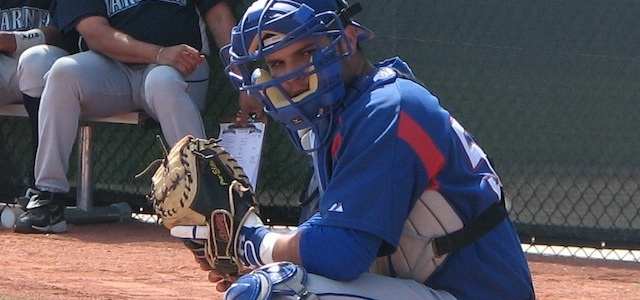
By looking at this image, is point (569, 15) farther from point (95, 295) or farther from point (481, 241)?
point (481, 241)

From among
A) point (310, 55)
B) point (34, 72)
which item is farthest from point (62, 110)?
point (310, 55)

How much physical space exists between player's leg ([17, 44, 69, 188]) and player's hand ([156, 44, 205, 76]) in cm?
66

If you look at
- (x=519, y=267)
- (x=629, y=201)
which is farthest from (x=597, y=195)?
(x=519, y=267)

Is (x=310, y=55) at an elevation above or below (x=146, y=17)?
above

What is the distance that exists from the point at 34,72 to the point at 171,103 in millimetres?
816

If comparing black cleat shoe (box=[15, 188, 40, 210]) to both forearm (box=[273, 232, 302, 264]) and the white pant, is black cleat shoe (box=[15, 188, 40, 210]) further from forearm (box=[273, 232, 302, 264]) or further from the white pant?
forearm (box=[273, 232, 302, 264])

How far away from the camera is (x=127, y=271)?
495 centimetres

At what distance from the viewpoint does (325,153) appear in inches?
108

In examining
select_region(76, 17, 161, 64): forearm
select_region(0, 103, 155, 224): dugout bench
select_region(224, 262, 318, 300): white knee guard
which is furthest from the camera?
select_region(0, 103, 155, 224): dugout bench

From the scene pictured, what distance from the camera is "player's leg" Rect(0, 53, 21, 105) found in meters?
6.24

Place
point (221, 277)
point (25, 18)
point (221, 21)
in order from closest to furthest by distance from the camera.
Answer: point (221, 277)
point (221, 21)
point (25, 18)

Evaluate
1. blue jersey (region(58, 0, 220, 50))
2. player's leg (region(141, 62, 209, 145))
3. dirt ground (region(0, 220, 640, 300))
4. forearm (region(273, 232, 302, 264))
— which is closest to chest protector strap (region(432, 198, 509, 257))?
forearm (region(273, 232, 302, 264))

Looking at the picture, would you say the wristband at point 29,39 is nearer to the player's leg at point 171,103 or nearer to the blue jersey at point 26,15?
the blue jersey at point 26,15

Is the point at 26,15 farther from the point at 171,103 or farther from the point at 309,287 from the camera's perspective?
the point at 309,287
